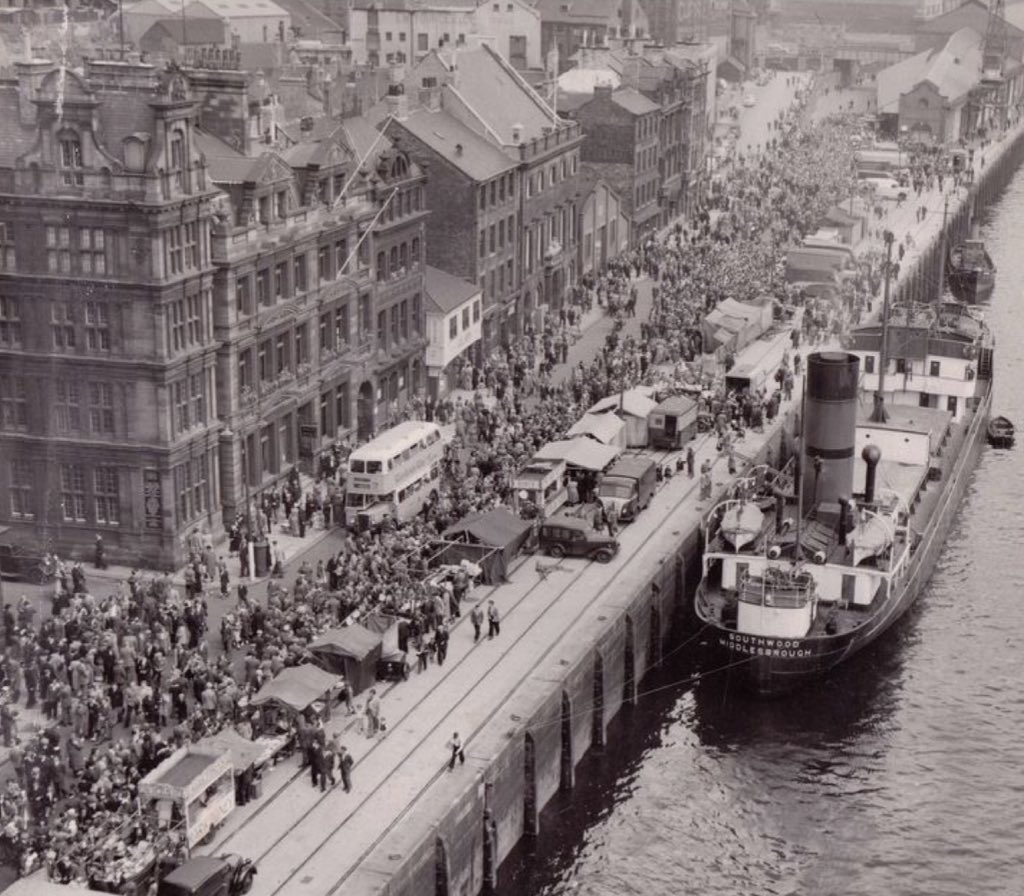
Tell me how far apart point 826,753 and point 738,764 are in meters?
3.38

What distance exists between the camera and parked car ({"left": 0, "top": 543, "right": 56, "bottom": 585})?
6194cm

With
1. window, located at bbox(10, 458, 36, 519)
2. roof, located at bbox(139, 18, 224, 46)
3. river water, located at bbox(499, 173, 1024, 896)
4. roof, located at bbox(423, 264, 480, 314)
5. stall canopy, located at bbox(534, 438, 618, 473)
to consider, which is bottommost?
river water, located at bbox(499, 173, 1024, 896)

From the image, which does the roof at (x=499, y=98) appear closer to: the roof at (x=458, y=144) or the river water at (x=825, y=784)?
the roof at (x=458, y=144)

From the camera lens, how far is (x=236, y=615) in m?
56.4

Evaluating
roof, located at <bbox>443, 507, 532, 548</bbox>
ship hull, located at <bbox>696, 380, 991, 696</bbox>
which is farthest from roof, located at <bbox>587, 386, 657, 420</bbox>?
ship hull, located at <bbox>696, 380, 991, 696</bbox>

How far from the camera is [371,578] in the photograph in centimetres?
5947

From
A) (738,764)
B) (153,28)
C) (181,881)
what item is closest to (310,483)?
(738,764)

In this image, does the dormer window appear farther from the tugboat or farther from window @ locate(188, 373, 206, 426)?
the tugboat

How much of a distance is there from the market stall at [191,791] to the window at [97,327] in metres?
22.6

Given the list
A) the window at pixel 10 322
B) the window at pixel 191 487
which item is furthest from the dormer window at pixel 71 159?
the window at pixel 191 487

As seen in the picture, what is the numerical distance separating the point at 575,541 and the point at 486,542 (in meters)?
4.60

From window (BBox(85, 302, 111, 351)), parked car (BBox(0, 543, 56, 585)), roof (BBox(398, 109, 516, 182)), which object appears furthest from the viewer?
roof (BBox(398, 109, 516, 182))

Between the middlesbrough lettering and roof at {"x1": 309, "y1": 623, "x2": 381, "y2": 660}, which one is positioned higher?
roof at {"x1": 309, "y1": 623, "x2": 381, "y2": 660}

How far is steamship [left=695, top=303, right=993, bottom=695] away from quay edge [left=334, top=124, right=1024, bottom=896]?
7.08 feet
